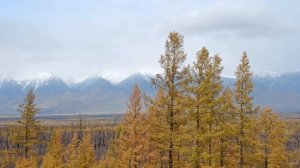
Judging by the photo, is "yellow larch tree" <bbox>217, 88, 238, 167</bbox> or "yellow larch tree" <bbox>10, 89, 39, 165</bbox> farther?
"yellow larch tree" <bbox>10, 89, 39, 165</bbox>

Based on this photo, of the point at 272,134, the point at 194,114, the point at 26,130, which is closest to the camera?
the point at 194,114

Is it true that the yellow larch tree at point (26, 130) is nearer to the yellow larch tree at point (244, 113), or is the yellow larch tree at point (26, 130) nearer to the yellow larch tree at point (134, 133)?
the yellow larch tree at point (134, 133)

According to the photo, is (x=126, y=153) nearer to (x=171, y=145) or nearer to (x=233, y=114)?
(x=171, y=145)

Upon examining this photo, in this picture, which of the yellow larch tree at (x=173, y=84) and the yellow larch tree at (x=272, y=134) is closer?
the yellow larch tree at (x=173, y=84)

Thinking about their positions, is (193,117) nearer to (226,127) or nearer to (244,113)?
(226,127)

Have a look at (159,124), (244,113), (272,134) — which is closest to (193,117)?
(159,124)

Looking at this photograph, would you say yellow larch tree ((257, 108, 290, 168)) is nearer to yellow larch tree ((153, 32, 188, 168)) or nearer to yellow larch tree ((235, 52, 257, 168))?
yellow larch tree ((235, 52, 257, 168))

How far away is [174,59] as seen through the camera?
31391mm

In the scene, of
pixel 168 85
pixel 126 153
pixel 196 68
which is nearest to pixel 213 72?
pixel 196 68

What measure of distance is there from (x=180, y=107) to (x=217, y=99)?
8.56 ft

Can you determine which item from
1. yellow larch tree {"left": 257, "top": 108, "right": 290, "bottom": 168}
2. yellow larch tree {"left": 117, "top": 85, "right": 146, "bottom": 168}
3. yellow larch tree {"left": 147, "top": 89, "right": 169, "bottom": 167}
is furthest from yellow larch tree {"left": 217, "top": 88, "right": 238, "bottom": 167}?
yellow larch tree {"left": 257, "top": 108, "right": 290, "bottom": 168}

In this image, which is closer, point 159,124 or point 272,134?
point 159,124

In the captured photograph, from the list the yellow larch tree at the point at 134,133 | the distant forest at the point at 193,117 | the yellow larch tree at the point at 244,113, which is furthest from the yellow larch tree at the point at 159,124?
the yellow larch tree at the point at 244,113

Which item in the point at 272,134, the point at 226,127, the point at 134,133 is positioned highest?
the point at 226,127
